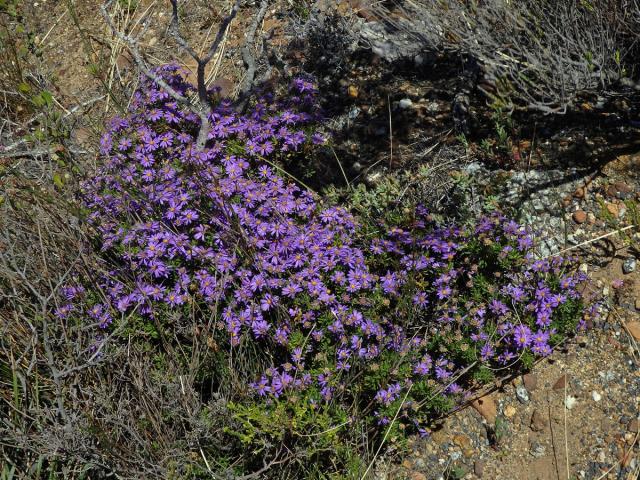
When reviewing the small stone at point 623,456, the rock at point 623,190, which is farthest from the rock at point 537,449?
the rock at point 623,190

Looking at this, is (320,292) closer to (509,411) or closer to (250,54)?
(509,411)

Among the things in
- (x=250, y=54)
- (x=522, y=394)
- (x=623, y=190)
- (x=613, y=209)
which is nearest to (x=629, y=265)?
(x=613, y=209)

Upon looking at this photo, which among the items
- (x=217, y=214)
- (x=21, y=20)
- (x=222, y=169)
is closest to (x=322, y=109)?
(x=222, y=169)

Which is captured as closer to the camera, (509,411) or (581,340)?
(509,411)

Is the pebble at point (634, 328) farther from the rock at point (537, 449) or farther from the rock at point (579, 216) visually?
the rock at point (537, 449)

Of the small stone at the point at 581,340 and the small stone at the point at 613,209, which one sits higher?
the small stone at the point at 613,209
